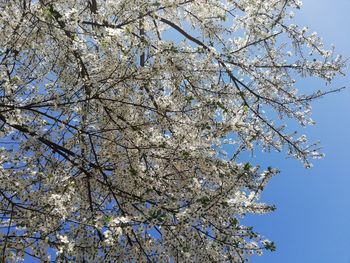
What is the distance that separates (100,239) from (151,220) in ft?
5.25

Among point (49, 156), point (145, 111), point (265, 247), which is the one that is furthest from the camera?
point (145, 111)

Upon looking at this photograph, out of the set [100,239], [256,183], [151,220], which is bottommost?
[151,220]

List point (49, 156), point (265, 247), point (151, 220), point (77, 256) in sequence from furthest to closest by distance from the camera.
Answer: point (49, 156), point (77, 256), point (265, 247), point (151, 220)

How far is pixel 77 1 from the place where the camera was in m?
9.34

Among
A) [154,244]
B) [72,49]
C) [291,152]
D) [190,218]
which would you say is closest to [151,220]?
[190,218]

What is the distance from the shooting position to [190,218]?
4.64 meters

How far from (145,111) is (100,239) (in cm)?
221

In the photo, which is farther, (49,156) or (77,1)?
(77,1)

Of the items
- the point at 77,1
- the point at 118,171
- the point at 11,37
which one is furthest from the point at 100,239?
the point at 77,1

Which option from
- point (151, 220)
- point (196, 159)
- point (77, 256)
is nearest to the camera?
point (151, 220)

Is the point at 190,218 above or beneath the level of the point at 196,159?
beneath

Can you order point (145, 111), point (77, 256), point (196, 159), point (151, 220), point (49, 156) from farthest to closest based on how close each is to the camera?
point (145, 111) → point (49, 156) → point (196, 159) → point (77, 256) → point (151, 220)

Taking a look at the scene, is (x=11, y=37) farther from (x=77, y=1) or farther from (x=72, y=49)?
(x=77, y=1)

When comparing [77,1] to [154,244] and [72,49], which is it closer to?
[72,49]
